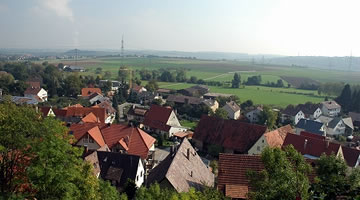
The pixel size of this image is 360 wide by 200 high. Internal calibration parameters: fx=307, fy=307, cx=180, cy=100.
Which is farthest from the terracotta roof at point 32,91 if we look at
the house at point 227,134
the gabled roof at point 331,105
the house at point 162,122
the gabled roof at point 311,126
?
the gabled roof at point 331,105

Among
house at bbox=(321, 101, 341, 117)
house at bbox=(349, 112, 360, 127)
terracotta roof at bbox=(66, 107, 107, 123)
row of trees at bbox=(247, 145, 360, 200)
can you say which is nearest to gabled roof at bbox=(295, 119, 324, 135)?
house at bbox=(349, 112, 360, 127)

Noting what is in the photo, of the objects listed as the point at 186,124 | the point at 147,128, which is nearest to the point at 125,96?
the point at 186,124

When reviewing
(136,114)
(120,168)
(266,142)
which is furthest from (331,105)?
(120,168)

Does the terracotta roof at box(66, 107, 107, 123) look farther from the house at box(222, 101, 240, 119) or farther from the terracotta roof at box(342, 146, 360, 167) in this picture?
the terracotta roof at box(342, 146, 360, 167)

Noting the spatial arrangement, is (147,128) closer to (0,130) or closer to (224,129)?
(224,129)

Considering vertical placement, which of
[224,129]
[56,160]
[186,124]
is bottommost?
[186,124]

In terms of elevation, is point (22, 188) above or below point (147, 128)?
above

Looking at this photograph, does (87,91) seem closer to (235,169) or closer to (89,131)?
(89,131)
